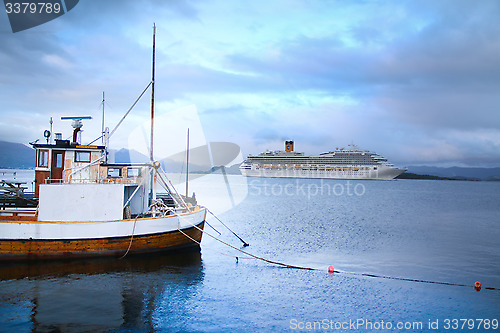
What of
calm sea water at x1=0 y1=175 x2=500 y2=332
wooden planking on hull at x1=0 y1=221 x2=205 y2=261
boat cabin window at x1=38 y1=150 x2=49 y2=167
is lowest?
calm sea water at x1=0 y1=175 x2=500 y2=332

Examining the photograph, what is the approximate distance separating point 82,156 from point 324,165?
12510 cm

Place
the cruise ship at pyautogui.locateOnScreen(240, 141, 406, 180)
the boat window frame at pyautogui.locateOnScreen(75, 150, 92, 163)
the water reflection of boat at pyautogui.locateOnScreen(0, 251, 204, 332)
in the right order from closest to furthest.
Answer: the water reflection of boat at pyautogui.locateOnScreen(0, 251, 204, 332), the boat window frame at pyautogui.locateOnScreen(75, 150, 92, 163), the cruise ship at pyautogui.locateOnScreen(240, 141, 406, 180)

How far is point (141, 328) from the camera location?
10.4 m

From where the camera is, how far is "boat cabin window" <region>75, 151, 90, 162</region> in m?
18.5

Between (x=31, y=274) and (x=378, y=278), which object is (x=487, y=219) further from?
(x=31, y=274)

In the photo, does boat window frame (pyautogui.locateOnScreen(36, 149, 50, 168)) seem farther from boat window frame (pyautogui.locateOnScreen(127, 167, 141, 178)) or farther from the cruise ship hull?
the cruise ship hull

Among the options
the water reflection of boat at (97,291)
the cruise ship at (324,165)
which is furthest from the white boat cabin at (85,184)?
the cruise ship at (324,165)

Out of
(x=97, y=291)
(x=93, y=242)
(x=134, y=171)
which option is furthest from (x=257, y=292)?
(x=134, y=171)

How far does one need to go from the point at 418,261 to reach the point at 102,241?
16.2 m

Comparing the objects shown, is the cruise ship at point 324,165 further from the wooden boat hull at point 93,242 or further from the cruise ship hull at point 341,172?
the wooden boat hull at point 93,242

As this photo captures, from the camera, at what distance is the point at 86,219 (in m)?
15.9

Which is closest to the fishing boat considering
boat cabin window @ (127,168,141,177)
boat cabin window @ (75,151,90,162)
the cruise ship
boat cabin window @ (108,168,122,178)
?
boat cabin window @ (75,151,90,162)

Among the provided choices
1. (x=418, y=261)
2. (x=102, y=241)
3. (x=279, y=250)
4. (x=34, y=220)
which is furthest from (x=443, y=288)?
(x=34, y=220)

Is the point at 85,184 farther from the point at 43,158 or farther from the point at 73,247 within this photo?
the point at 43,158
